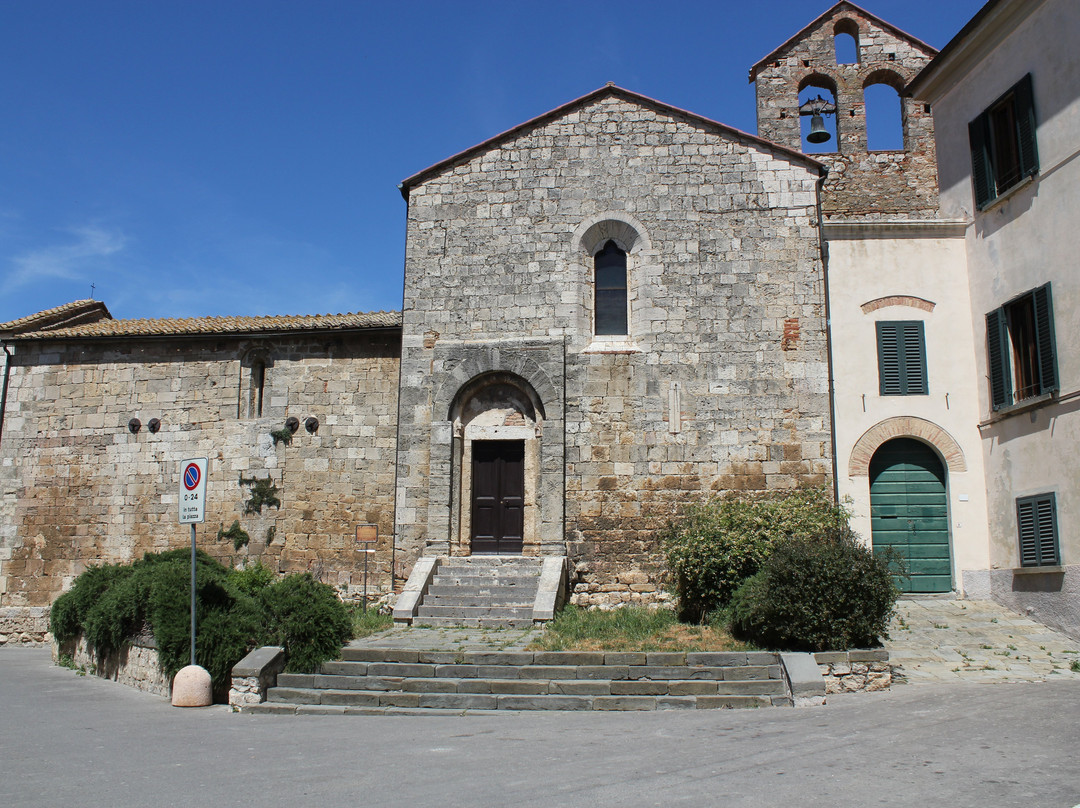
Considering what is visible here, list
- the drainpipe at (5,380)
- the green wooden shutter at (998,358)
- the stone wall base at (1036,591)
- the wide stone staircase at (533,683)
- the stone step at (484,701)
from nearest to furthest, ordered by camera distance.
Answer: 1. the stone step at (484,701)
2. the wide stone staircase at (533,683)
3. the stone wall base at (1036,591)
4. the green wooden shutter at (998,358)
5. the drainpipe at (5,380)

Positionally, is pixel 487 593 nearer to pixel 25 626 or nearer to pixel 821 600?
pixel 821 600

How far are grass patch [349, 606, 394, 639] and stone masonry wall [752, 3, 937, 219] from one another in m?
13.0

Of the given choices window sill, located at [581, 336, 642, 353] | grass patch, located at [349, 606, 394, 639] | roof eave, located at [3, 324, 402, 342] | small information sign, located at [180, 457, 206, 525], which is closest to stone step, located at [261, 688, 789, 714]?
grass patch, located at [349, 606, 394, 639]

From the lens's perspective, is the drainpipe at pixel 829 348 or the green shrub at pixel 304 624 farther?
the drainpipe at pixel 829 348

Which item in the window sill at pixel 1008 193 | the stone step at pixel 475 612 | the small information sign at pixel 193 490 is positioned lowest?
the stone step at pixel 475 612

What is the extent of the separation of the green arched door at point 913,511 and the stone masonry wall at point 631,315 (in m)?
1.24

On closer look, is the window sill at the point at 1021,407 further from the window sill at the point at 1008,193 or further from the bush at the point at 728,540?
the window sill at the point at 1008,193

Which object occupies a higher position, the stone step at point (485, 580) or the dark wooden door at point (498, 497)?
the dark wooden door at point (498, 497)

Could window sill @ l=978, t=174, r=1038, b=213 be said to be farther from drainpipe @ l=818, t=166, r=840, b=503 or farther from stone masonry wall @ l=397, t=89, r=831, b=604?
stone masonry wall @ l=397, t=89, r=831, b=604

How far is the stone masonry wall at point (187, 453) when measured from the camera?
1622cm

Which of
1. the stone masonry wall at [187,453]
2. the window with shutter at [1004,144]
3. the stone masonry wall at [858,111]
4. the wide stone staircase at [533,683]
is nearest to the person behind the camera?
the wide stone staircase at [533,683]

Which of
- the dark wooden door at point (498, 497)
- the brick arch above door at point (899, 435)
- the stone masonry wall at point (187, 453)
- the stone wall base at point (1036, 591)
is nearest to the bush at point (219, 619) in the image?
the dark wooden door at point (498, 497)

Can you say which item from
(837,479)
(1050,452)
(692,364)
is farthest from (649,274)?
(1050,452)

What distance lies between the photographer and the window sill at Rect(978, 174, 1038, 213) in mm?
13089
